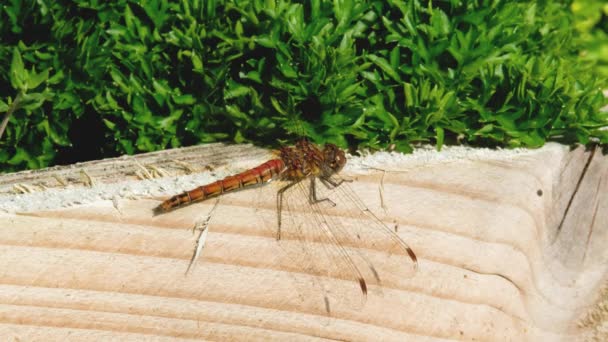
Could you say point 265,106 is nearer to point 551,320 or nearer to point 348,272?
point 348,272

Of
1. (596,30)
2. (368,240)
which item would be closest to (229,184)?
(368,240)

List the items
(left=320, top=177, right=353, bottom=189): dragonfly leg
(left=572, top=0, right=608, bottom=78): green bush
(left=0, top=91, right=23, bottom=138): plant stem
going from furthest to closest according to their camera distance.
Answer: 1. (left=572, top=0, right=608, bottom=78): green bush
2. (left=0, top=91, right=23, bottom=138): plant stem
3. (left=320, top=177, right=353, bottom=189): dragonfly leg

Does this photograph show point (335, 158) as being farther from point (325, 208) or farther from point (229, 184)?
point (229, 184)

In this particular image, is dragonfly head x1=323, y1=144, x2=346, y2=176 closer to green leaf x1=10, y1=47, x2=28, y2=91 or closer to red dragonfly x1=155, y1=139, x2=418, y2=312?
red dragonfly x1=155, y1=139, x2=418, y2=312

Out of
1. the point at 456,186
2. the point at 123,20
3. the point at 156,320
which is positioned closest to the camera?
the point at 156,320

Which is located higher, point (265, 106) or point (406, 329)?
point (265, 106)

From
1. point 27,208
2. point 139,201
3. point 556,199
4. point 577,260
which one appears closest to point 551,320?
point 577,260

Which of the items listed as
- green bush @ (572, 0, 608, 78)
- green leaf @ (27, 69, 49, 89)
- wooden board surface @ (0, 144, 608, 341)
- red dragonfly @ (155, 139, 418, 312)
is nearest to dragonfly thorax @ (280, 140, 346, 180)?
red dragonfly @ (155, 139, 418, 312)
